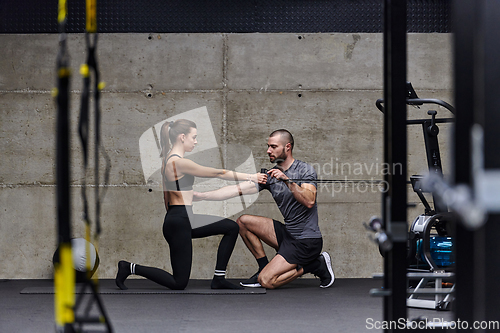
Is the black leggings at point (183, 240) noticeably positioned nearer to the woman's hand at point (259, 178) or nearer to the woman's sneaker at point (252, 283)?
the woman's sneaker at point (252, 283)

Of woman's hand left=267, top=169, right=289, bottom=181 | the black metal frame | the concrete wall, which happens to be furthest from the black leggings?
the black metal frame

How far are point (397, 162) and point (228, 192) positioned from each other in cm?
306

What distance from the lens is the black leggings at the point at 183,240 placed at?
13.6 feet

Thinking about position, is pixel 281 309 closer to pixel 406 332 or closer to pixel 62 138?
pixel 406 332

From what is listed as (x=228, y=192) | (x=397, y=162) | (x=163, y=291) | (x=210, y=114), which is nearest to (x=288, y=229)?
(x=228, y=192)

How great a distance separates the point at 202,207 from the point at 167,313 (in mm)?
1721

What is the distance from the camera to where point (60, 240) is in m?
1.31

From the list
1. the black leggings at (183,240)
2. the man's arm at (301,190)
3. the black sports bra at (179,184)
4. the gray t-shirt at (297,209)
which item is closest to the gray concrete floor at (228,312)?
the black leggings at (183,240)

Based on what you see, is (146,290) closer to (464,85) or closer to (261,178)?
(261,178)

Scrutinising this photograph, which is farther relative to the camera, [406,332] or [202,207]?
[202,207]

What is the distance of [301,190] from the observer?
4.25 metres

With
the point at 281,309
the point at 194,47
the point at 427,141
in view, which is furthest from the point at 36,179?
the point at 427,141

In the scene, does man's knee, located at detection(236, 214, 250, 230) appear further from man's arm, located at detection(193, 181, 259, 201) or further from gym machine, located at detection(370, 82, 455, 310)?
gym machine, located at detection(370, 82, 455, 310)

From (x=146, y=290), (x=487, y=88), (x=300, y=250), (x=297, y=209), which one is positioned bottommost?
(x=146, y=290)
